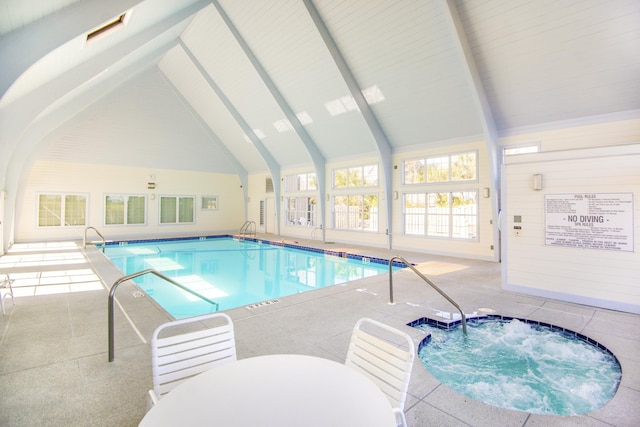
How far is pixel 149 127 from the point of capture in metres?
12.9

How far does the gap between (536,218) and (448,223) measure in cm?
376

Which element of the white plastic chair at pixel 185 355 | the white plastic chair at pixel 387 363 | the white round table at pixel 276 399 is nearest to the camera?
the white round table at pixel 276 399

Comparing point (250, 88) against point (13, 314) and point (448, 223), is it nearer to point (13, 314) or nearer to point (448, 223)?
point (448, 223)

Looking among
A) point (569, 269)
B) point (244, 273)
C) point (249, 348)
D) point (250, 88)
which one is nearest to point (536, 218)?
point (569, 269)

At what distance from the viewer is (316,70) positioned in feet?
27.7

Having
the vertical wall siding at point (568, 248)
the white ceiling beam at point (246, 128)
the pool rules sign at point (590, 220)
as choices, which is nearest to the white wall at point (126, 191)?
the white ceiling beam at point (246, 128)

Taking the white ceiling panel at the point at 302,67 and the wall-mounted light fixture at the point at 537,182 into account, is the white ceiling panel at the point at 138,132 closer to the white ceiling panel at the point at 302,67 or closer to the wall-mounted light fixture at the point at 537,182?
the white ceiling panel at the point at 302,67

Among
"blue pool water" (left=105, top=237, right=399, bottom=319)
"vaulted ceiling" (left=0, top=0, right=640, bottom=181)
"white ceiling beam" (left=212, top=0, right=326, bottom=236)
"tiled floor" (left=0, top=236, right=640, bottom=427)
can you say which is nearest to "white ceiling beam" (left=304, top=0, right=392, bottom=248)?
"vaulted ceiling" (left=0, top=0, right=640, bottom=181)

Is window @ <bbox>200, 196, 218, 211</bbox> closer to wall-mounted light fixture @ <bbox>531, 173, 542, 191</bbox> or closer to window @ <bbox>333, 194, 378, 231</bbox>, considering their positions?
window @ <bbox>333, 194, 378, 231</bbox>

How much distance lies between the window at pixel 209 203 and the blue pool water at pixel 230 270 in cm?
294

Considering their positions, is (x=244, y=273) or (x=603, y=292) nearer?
(x=603, y=292)

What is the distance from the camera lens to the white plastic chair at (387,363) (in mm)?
1544

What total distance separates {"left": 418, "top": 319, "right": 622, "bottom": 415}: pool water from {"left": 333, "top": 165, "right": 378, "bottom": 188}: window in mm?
6929

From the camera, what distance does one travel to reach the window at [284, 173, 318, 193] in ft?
41.7
